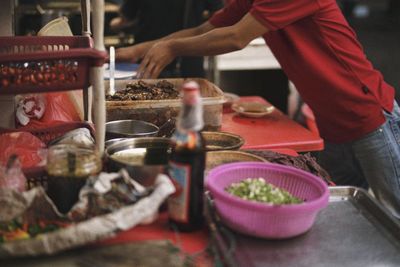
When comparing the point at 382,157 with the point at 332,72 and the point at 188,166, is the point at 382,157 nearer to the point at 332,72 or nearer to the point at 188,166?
the point at 332,72

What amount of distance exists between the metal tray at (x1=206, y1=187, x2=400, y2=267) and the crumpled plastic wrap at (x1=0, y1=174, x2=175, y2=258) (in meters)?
0.18

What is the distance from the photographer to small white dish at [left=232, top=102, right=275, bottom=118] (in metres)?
2.61

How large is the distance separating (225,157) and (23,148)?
0.64m

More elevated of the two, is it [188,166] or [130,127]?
[188,166]

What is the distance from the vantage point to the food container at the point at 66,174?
124cm

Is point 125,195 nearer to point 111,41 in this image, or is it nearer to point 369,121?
point 369,121

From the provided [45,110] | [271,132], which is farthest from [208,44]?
[45,110]

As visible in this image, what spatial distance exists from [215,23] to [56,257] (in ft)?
6.67

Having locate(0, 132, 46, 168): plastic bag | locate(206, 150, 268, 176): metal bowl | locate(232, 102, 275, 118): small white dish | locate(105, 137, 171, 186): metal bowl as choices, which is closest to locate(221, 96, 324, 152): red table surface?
locate(232, 102, 275, 118): small white dish

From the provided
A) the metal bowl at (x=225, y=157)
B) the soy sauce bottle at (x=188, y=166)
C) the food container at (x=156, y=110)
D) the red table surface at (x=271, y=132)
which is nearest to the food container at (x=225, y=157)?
the metal bowl at (x=225, y=157)

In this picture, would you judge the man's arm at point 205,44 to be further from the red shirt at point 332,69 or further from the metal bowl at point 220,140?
Result: the metal bowl at point 220,140

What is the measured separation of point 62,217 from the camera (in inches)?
46.5

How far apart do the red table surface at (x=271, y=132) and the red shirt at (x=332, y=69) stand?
6.5 inches

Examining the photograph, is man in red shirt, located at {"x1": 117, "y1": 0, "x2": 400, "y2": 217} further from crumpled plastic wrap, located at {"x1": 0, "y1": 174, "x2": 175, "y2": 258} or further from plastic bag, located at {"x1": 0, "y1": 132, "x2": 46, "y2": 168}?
crumpled plastic wrap, located at {"x1": 0, "y1": 174, "x2": 175, "y2": 258}
